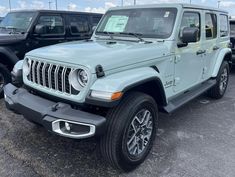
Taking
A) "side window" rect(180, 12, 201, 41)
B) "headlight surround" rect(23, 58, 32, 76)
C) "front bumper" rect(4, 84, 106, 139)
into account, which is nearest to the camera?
"front bumper" rect(4, 84, 106, 139)

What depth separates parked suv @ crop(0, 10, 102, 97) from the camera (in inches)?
215

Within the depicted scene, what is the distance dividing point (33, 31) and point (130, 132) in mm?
4087

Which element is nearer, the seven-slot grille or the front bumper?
the front bumper

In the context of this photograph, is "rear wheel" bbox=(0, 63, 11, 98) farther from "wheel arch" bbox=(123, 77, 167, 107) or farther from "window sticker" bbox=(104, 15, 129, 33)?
"wheel arch" bbox=(123, 77, 167, 107)

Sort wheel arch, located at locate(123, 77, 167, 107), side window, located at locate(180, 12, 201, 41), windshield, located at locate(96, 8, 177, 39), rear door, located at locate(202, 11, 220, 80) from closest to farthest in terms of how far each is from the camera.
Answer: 1. wheel arch, located at locate(123, 77, 167, 107)
2. windshield, located at locate(96, 8, 177, 39)
3. side window, located at locate(180, 12, 201, 41)
4. rear door, located at locate(202, 11, 220, 80)

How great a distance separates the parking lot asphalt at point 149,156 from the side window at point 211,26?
1596 mm

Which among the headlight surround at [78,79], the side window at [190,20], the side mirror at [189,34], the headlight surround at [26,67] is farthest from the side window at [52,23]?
the headlight surround at [78,79]

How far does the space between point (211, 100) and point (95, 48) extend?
11.5 feet

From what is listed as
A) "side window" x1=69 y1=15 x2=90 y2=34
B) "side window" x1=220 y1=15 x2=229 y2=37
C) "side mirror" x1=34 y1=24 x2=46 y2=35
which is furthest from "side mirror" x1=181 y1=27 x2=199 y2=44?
"side window" x1=69 y1=15 x2=90 y2=34

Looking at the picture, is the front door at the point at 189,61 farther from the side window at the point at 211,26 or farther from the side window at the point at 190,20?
the side window at the point at 211,26

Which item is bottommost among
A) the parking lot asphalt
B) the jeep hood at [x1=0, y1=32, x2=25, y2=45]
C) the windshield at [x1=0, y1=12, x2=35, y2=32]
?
the parking lot asphalt

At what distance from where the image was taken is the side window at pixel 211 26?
4.72 meters

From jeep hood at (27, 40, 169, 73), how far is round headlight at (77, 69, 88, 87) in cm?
9

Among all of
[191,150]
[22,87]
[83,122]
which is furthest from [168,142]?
[22,87]
